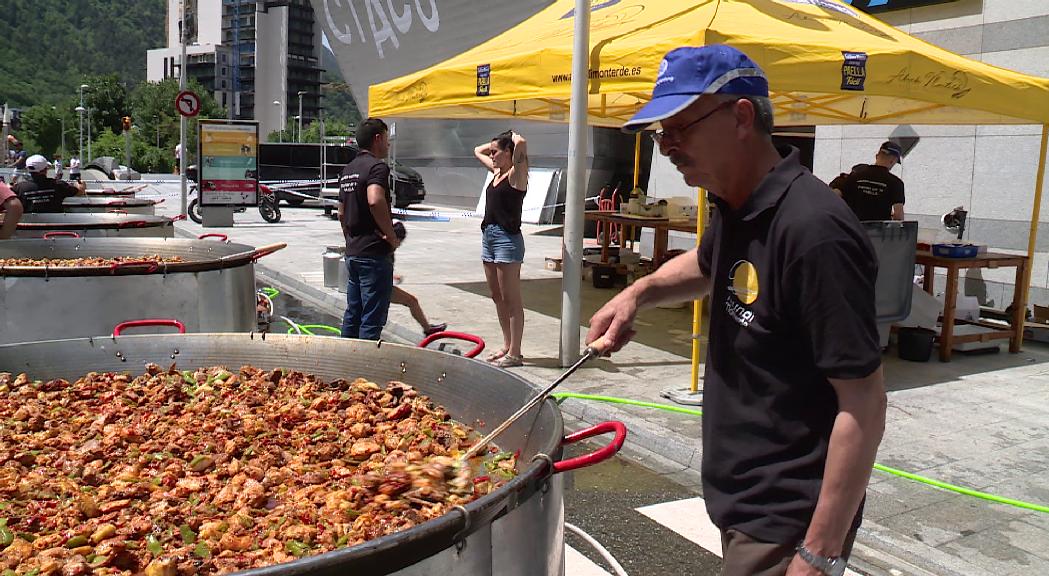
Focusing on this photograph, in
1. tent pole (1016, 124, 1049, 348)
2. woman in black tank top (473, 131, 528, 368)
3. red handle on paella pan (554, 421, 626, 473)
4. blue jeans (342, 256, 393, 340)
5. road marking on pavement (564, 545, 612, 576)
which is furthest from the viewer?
tent pole (1016, 124, 1049, 348)

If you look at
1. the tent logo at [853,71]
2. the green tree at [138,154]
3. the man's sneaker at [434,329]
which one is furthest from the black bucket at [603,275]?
the green tree at [138,154]

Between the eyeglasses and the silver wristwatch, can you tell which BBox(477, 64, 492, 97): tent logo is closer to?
the eyeglasses

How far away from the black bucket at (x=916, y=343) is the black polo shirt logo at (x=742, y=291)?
719 centimetres

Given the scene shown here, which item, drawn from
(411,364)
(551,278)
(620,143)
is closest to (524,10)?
(620,143)

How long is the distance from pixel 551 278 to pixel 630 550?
31.7 ft

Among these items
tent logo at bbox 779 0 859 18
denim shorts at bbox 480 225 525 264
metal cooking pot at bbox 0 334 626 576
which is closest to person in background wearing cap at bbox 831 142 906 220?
tent logo at bbox 779 0 859 18

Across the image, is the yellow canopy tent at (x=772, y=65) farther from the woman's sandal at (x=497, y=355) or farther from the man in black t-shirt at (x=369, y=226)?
the woman's sandal at (x=497, y=355)

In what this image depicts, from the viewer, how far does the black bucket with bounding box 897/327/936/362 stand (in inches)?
336

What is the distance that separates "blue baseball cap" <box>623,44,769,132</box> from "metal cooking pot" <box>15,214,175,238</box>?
817 cm

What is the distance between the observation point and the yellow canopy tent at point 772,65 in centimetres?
671

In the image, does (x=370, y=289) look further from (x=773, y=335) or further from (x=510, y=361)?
(x=773, y=335)

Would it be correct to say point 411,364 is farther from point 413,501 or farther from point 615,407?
point 615,407

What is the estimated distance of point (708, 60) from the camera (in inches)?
80.9

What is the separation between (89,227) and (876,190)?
820 centimetres
